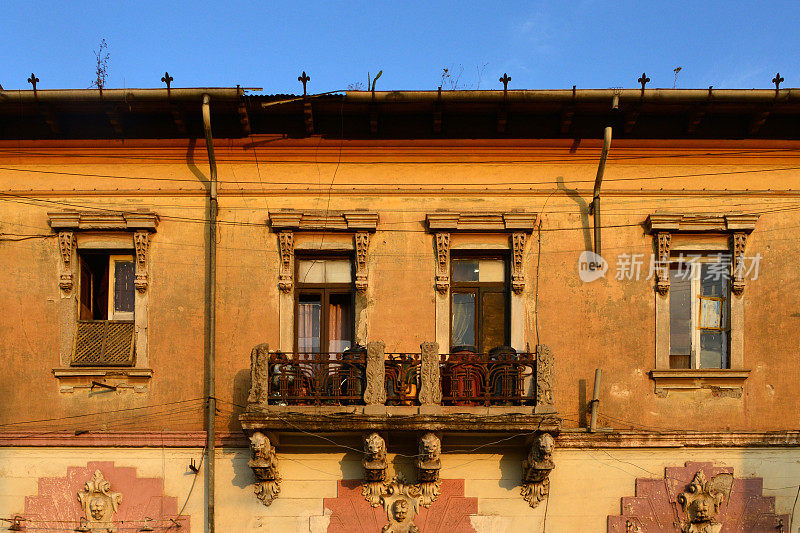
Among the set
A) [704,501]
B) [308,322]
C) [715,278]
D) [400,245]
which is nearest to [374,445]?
[308,322]

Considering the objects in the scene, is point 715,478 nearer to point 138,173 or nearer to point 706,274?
point 706,274

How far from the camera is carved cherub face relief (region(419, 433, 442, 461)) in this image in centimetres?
1229

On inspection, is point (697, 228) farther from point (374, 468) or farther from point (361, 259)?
point (374, 468)

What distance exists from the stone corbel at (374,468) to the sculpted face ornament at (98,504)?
336 cm

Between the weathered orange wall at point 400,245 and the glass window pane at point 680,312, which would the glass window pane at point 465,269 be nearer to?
the weathered orange wall at point 400,245

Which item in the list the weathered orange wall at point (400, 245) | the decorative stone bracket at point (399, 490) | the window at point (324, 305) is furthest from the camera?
the window at point (324, 305)

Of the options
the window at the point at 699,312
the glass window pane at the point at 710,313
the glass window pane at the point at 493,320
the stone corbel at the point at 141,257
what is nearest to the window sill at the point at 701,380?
the window at the point at 699,312

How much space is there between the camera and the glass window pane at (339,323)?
13758mm

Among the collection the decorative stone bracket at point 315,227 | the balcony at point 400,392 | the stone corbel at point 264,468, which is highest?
the decorative stone bracket at point 315,227

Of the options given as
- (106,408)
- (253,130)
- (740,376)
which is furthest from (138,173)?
(740,376)

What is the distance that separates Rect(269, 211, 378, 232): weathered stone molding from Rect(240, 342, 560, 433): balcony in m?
1.98

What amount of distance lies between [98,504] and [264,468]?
2347mm

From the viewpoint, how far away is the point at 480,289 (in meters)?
13.8

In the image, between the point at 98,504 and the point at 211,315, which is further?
the point at 211,315
